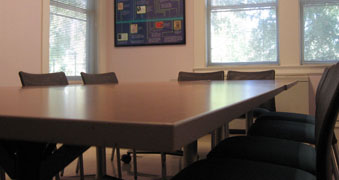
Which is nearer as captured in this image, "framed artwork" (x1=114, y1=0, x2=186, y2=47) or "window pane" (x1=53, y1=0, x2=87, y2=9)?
"window pane" (x1=53, y1=0, x2=87, y2=9)

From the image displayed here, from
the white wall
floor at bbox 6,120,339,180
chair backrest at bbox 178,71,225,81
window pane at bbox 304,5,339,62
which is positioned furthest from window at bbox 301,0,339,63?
the white wall

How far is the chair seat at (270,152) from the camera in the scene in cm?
92

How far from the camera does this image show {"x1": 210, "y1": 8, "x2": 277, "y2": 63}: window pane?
3.83m

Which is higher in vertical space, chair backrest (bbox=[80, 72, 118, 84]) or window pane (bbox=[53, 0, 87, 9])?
window pane (bbox=[53, 0, 87, 9])

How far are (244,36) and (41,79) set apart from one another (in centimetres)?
272

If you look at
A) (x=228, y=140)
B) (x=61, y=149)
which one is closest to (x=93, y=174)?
(x=228, y=140)

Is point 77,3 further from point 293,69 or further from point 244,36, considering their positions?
point 293,69

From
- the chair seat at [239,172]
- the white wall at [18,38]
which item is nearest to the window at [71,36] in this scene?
the white wall at [18,38]

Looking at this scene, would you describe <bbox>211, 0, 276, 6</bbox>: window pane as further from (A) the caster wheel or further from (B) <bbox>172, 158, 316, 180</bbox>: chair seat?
(B) <bbox>172, 158, 316, 180</bbox>: chair seat

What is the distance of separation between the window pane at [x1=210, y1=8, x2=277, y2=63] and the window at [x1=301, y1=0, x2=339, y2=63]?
36 cm

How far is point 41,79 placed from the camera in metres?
2.04

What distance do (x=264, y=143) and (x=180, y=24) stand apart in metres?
3.12

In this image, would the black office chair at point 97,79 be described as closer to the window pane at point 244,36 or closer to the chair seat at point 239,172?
the chair seat at point 239,172

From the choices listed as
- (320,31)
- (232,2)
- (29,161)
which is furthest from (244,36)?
(29,161)
